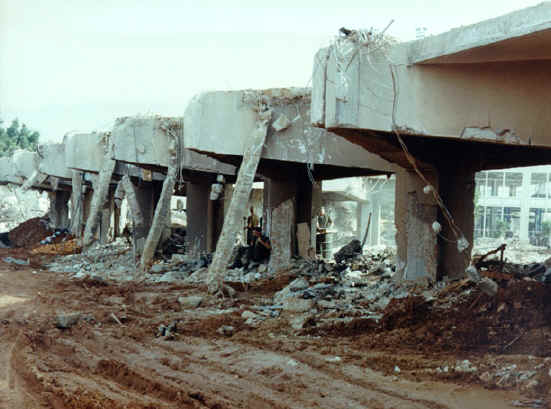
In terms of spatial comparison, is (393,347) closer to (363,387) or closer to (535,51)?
(363,387)

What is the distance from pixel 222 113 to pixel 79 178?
1622cm

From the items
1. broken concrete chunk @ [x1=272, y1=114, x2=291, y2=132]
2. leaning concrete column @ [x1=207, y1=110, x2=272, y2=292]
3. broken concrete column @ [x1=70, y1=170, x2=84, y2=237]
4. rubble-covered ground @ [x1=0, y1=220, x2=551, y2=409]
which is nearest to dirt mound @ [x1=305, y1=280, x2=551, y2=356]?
rubble-covered ground @ [x1=0, y1=220, x2=551, y2=409]

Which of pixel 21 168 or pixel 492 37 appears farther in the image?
pixel 21 168

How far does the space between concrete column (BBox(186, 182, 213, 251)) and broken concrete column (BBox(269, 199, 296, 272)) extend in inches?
222

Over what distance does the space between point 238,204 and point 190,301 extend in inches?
89.2

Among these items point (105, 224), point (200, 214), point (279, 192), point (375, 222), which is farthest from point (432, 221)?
point (375, 222)

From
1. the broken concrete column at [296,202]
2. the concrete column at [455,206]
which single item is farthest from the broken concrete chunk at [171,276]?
the concrete column at [455,206]

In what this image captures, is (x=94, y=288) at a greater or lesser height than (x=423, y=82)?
lesser

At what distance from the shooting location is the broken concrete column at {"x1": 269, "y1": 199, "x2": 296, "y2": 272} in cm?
1465

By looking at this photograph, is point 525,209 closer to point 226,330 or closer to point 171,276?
point 171,276

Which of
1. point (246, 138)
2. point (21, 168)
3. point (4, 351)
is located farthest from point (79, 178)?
point (4, 351)

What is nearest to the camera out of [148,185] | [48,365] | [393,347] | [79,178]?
[48,365]

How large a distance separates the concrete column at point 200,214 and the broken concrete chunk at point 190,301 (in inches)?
383

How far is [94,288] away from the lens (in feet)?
40.8
